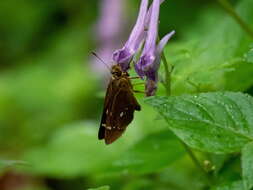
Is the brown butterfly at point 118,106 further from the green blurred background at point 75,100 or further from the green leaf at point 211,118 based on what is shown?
the green leaf at point 211,118

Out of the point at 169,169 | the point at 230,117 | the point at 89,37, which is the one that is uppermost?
the point at 89,37

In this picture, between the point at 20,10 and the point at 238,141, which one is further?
the point at 20,10

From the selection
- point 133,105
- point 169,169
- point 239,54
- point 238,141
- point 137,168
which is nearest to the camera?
point 238,141

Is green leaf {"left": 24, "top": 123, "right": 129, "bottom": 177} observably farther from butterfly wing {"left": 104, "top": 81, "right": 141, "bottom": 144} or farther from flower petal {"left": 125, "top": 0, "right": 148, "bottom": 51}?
flower petal {"left": 125, "top": 0, "right": 148, "bottom": 51}

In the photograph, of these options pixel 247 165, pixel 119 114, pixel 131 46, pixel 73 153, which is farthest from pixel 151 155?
pixel 73 153

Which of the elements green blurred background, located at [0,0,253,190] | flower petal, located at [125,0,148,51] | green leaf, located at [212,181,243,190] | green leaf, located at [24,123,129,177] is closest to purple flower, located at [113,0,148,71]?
flower petal, located at [125,0,148,51]

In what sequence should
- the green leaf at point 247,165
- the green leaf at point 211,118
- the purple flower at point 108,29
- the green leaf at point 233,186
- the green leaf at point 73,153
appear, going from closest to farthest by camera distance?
the green leaf at point 247,165, the green leaf at point 211,118, the green leaf at point 233,186, the green leaf at point 73,153, the purple flower at point 108,29

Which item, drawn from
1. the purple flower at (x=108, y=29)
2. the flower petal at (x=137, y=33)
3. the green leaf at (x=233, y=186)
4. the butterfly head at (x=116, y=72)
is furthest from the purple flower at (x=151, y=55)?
the purple flower at (x=108, y=29)

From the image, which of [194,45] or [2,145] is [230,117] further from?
[2,145]

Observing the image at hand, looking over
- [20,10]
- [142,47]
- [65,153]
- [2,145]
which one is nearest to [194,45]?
[142,47]
